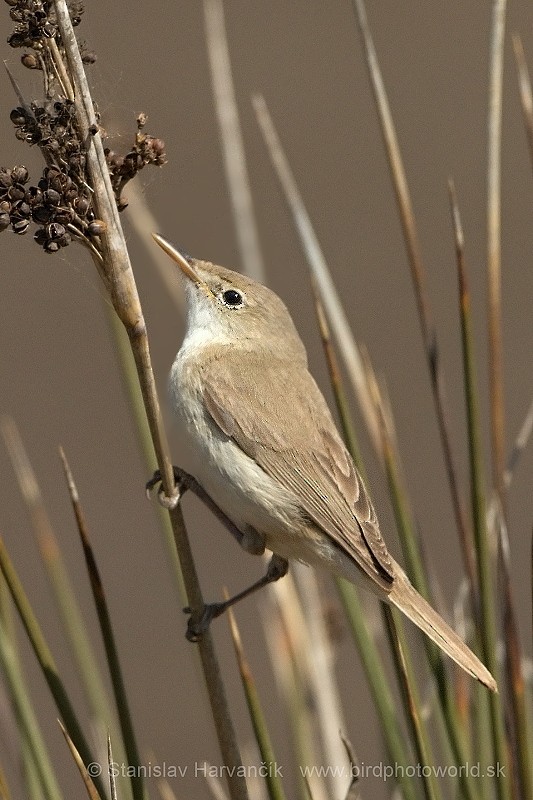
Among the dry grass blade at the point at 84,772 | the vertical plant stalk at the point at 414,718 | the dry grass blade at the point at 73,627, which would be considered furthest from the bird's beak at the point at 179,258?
the dry grass blade at the point at 84,772

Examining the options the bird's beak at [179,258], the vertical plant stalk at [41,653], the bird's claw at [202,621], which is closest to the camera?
the vertical plant stalk at [41,653]

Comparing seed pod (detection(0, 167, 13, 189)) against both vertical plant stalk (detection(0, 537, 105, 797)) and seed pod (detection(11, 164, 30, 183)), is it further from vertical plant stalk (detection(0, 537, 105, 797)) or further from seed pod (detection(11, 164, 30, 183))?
vertical plant stalk (detection(0, 537, 105, 797))

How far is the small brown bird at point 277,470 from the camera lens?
8.55ft

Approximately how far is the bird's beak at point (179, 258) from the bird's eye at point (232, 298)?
0.19ft

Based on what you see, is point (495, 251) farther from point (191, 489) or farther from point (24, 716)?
point (24, 716)

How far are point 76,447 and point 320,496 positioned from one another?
12.3ft

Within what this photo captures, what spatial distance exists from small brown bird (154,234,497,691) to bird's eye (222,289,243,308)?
167 millimetres

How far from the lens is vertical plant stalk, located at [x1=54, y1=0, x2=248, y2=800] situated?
6.21ft

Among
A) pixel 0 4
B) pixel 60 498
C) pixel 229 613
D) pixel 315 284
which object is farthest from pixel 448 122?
pixel 229 613

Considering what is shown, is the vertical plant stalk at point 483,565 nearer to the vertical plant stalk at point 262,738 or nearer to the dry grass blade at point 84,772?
the vertical plant stalk at point 262,738

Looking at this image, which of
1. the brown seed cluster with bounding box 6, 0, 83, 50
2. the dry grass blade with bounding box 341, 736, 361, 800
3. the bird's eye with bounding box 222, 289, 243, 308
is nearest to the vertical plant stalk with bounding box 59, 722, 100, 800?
the dry grass blade with bounding box 341, 736, 361, 800

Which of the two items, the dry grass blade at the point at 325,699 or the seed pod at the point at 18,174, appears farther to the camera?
the dry grass blade at the point at 325,699

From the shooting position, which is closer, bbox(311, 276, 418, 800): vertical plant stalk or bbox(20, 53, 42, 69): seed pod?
bbox(20, 53, 42, 69): seed pod

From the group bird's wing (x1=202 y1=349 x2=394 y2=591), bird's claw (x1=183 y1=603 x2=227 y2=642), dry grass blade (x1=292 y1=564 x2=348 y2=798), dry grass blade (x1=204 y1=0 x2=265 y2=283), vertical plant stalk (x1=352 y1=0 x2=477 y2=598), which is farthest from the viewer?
dry grass blade (x1=204 y1=0 x2=265 y2=283)
